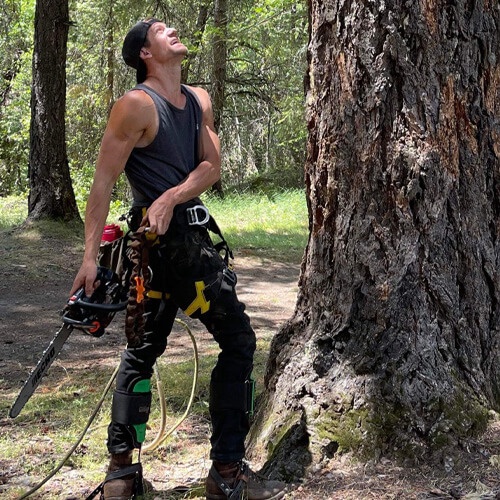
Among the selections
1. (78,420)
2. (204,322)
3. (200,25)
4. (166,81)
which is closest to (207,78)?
(200,25)

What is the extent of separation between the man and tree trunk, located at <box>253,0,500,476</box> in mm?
464

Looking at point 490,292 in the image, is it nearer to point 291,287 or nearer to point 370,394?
point 370,394

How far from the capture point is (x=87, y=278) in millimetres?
3066

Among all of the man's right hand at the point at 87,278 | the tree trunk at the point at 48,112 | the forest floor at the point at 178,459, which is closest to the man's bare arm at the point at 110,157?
the man's right hand at the point at 87,278

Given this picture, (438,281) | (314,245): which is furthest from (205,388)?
(438,281)

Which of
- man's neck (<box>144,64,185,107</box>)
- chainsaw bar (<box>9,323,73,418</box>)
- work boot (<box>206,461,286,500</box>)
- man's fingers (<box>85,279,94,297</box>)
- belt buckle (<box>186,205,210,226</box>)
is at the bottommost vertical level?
work boot (<box>206,461,286,500</box>)

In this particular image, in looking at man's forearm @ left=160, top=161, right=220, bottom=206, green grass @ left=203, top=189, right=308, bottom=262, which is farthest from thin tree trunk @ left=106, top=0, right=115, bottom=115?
man's forearm @ left=160, top=161, right=220, bottom=206

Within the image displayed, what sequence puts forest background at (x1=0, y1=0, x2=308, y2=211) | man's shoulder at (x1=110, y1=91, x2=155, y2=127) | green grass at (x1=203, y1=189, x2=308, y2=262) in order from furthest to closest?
forest background at (x1=0, y1=0, x2=308, y2=211) < green grass at (x1=203, y1=189, x2=308, y2=262) < man's shoulder at (x1=110, y1=91, x2=155, y2=127)

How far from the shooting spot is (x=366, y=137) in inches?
136

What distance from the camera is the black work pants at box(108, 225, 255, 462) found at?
318 cm

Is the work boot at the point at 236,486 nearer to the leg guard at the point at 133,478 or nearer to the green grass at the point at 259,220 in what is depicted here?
the leg guard at the point at 133,478

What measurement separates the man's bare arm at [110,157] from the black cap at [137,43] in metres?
0.28

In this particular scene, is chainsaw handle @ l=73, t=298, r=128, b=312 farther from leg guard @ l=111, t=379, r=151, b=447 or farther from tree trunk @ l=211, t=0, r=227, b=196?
tree trunk @ l=211, t=0, r=227, b=196

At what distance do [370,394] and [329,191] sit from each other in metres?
1.03
